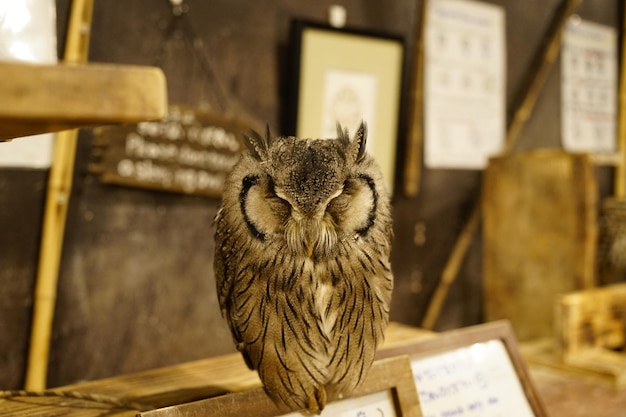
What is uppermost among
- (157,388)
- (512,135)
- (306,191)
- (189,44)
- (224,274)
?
(189,44)

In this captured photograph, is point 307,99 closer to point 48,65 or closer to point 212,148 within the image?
point 212,148

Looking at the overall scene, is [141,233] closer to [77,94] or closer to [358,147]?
[358,147]

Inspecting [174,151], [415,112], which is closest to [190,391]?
[174,151]

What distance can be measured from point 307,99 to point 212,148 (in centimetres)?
31

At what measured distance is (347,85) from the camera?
66.2 inches

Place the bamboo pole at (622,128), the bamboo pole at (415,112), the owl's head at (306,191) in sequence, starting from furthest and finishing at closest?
1. the bamboo pole at (622,128)
2. the bamboo pole at (415,112)
3. the owl's head at (306,191)

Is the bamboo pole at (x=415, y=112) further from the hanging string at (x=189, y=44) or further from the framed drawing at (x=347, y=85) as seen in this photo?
the hanging string at (x=189, y=44)

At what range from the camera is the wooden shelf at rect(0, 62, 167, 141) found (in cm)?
36

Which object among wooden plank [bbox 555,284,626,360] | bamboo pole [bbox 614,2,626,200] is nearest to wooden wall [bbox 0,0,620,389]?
wooden plank [bbox 555,284,626,360]

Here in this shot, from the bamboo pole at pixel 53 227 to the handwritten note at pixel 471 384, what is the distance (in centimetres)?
77

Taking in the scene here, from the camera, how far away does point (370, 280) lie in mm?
737

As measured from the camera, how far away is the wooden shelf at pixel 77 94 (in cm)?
36

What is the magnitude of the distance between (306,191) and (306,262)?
0.09 m

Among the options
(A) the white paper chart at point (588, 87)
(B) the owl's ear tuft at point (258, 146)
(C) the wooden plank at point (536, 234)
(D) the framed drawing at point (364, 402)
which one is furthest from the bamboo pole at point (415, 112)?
(B) the owl's ear tuft at point (258, 146)
